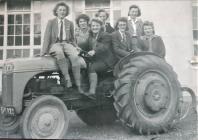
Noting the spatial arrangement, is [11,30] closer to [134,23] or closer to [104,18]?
[104,18]

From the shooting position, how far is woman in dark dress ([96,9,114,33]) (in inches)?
83.0

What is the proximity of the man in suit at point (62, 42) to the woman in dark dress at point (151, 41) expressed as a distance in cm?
52

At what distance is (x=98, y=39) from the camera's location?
2088 mm

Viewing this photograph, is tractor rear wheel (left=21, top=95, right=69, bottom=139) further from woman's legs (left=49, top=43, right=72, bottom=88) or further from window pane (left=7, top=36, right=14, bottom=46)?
window pane (left=7, top=36, right=14, bottom=46)

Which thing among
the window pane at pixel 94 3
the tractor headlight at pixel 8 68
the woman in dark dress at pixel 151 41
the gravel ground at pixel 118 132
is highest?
the window pane at pixel 94 3

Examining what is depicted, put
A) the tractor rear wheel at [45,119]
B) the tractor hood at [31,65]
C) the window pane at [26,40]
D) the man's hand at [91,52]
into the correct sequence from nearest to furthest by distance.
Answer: the tractor rear wheel at [45,119] → the tractor hood at [31,65] → the man's hand at [91,52] → the window pane at [26,40]

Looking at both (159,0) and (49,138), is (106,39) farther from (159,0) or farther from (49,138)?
(49,138)

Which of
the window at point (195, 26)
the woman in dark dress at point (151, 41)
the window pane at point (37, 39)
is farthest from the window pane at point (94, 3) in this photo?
the window at point (195, 26)

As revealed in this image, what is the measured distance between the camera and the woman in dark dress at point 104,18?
2.11 m

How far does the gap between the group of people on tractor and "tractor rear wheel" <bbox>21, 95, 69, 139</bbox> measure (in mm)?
226

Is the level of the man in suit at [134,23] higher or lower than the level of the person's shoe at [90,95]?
higher

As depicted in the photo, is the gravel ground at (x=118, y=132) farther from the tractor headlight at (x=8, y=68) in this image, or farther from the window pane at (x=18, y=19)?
the window pane at (x=18, y=19)

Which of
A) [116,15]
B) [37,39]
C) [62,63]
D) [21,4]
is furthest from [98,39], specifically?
[21,4]

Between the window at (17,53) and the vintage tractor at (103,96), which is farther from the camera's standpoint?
the window at (17,53)
